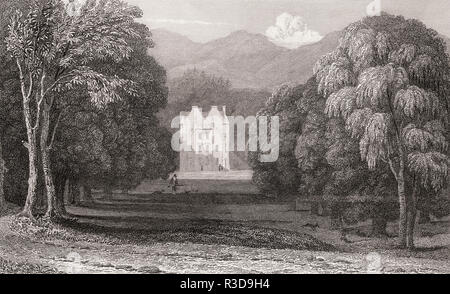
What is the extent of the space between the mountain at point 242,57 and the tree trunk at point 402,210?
8.26ft

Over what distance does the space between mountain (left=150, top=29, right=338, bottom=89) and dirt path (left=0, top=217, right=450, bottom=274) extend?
3142 mm

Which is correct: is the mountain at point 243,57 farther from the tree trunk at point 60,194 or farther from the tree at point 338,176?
the tree trunk at point 60,194

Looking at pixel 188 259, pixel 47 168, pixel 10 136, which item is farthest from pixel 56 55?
pixel 188 259

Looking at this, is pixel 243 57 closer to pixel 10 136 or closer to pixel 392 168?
pixel 392 168

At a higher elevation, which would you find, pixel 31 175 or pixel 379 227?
pixel 31 175

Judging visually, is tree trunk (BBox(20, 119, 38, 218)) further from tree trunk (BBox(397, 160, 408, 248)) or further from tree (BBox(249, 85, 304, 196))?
tree trunk (BBox(397, 160, 408, 248))

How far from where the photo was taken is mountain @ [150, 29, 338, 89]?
36.6 ft

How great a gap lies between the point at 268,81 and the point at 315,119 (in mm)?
1134

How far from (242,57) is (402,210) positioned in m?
4.08

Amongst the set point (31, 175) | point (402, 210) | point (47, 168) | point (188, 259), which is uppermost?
point (47, 168)

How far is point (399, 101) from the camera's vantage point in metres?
10.7

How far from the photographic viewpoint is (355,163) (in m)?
10.9

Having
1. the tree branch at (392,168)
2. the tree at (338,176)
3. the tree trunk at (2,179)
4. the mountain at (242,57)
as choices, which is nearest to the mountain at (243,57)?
the mountain at (242,57)
